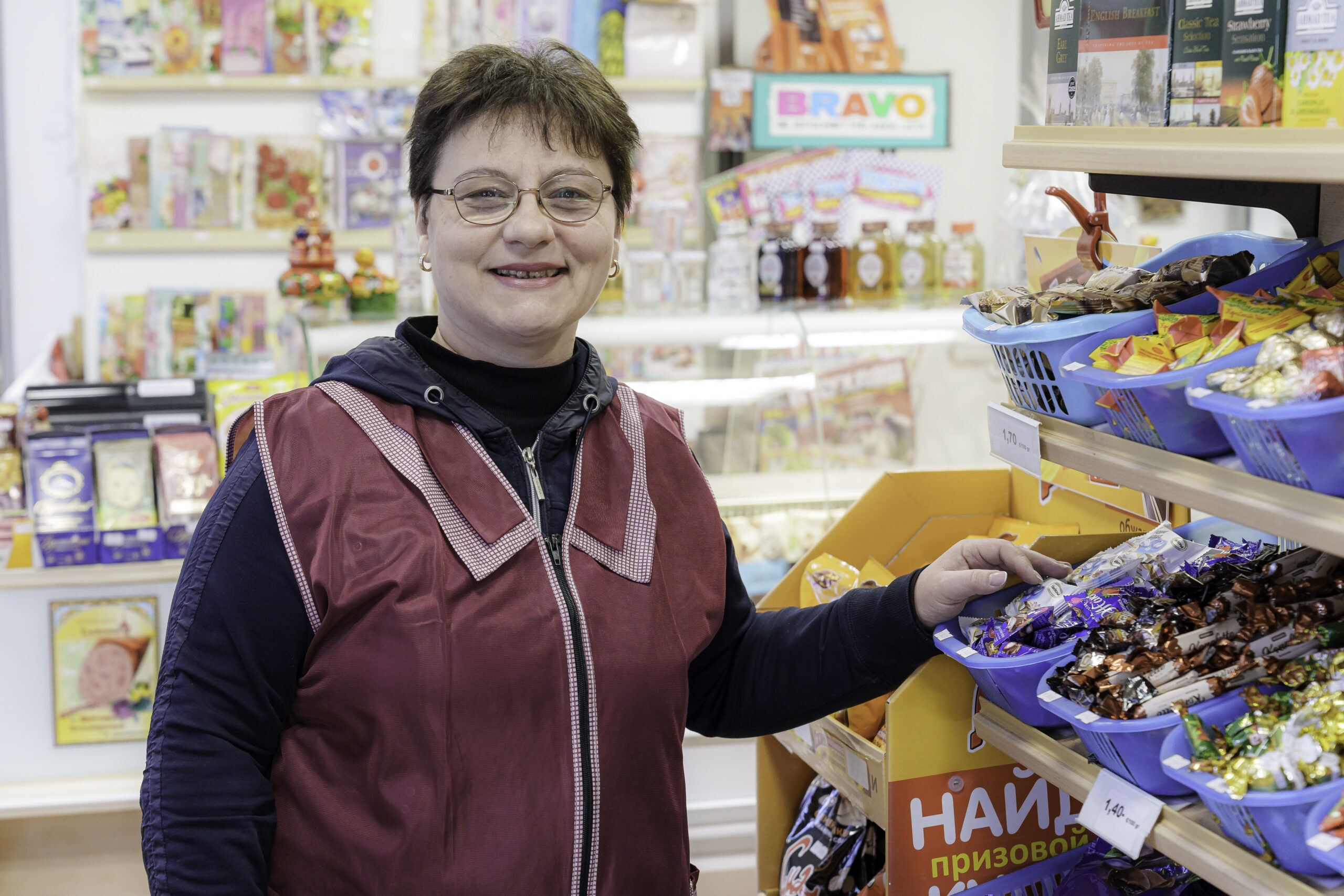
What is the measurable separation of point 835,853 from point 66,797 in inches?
67.4

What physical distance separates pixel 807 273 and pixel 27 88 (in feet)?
12.4

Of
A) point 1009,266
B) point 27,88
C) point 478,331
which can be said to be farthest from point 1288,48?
point 27,88

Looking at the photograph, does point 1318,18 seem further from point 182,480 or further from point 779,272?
point 779,272

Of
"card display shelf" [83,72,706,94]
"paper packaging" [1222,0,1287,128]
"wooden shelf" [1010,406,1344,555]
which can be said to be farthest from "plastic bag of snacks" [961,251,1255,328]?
"card display shelf" [83,72,706,94]

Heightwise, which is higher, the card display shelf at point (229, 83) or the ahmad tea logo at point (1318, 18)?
the card display shelf at point (229, 83)

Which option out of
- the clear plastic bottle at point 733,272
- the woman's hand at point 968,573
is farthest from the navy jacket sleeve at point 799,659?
the clear plastic bottle at point 733,272

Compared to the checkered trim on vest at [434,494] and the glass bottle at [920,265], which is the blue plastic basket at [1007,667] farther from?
the glass bottle at [920,265]

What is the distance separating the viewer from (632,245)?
17.1ft

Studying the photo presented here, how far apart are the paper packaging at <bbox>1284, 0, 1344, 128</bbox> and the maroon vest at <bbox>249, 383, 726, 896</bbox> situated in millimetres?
921

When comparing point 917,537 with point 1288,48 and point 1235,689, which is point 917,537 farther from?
point 1288,48

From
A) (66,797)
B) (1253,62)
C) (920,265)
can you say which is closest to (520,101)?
(1253,62)

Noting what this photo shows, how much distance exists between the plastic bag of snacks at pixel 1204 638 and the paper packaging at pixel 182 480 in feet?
6.57

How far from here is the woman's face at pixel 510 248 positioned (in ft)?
4.92

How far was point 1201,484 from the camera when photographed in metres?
1.15
